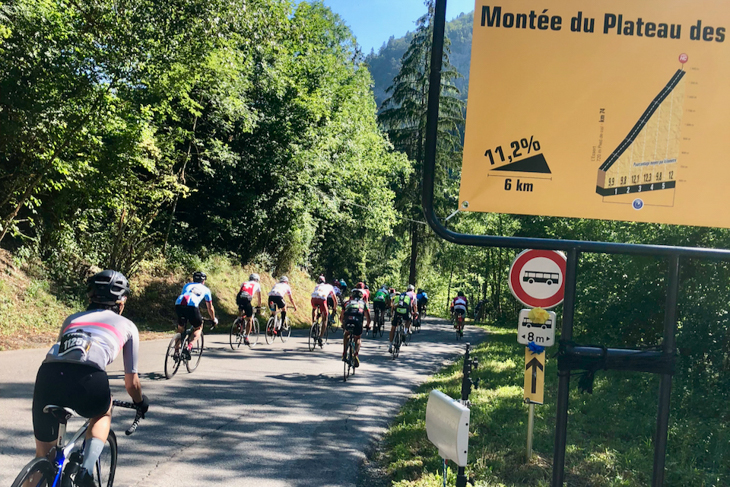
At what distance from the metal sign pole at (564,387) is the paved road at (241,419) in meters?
4.02

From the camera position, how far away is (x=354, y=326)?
11711 millimetres

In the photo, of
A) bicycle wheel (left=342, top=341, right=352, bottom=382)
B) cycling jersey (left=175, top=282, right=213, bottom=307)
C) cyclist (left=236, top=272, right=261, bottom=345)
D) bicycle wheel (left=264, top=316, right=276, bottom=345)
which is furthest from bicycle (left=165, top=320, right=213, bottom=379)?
bicycle wheel (left=264, top=316, right=276, bottom=345)

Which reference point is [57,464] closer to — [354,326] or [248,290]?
[354,326]

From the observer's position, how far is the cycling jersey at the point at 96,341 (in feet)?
11.0

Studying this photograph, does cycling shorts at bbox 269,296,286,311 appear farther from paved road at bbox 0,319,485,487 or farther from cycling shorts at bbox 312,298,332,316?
paved road at bbox 0,319,485,487

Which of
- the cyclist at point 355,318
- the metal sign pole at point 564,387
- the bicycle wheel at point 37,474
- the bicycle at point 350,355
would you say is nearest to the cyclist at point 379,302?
the cyclist at point 355,318

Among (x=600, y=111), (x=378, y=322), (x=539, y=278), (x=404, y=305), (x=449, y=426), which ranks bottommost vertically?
(x=378, y=322)

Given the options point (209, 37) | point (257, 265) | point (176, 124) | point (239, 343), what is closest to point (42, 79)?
point (209, 37)

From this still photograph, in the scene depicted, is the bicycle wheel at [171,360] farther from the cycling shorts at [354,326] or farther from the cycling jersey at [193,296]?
the cycling shorts at [354,326]

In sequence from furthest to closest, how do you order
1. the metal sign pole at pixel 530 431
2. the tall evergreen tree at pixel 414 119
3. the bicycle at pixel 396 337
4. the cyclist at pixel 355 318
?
the tall evergreen tree at pixel 414 119, the bicycle at pixel 396 337, the cyclist at pixel 355 318, the metal sign pole at pixel 530 431

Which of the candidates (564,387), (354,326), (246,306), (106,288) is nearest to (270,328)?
(246,306)

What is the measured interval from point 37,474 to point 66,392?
1.51 ft

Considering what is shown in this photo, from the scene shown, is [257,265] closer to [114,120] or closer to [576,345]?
[114,120]

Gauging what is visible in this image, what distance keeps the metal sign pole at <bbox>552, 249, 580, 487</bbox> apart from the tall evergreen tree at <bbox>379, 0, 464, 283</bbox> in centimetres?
2834
